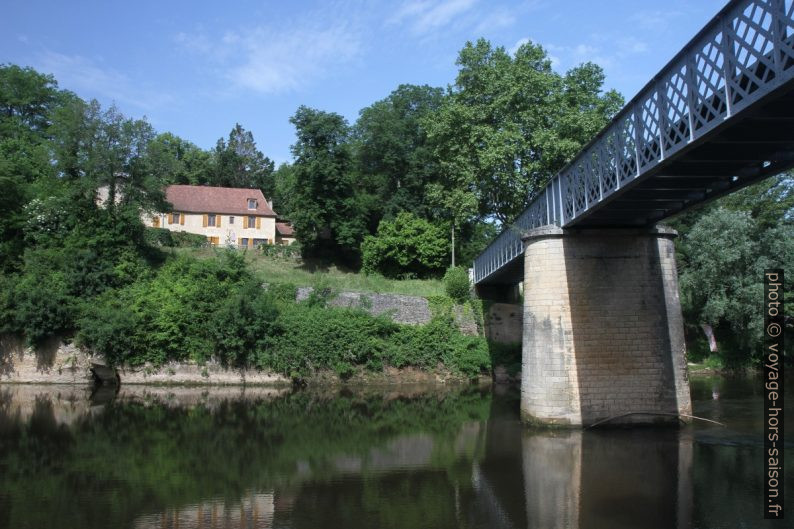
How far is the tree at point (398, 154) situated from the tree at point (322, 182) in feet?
8.34

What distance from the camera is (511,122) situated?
1287 inches

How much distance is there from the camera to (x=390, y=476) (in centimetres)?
1319

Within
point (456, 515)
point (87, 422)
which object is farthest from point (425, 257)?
point (456, 515)

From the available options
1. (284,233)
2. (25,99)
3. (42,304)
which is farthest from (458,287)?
(25,99)

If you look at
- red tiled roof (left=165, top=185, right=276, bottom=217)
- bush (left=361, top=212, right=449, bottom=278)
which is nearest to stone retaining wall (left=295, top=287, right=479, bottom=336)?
bush (left=361, top=212, right=449, bottom=278)

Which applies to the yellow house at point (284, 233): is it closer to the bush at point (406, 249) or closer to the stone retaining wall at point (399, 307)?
the bush at point (406, 249)

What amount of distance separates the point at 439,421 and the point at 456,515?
9.88 m

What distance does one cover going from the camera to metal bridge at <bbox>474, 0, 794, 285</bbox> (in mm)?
8438

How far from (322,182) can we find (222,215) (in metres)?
12.5

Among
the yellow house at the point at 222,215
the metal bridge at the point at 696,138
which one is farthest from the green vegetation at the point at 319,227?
the metal bridge at the point at 696,138

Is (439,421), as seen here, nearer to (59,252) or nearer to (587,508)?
(587,508)

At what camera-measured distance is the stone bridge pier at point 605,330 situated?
1795 centimetres

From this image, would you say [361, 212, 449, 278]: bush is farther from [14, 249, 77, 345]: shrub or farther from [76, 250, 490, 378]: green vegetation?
[14, 249, 77, 345]: shrub

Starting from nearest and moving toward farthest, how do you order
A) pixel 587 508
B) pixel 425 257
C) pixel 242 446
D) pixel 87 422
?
pixel 587 508 < pixel 242 446 < pixel 87 422 < pixel 425 257
